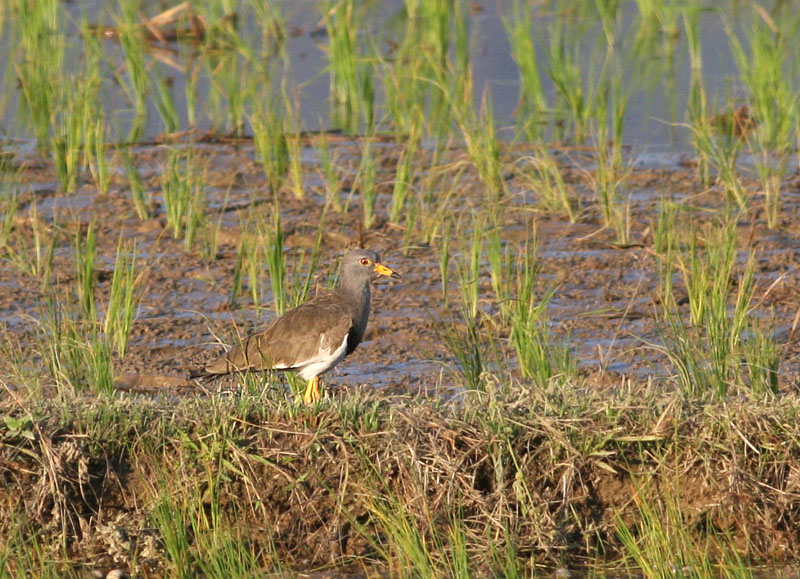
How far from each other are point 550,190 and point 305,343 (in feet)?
9.49

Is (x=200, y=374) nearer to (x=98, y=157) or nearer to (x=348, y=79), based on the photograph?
(x=98, y=157)

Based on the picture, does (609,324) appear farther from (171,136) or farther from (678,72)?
(678,72)

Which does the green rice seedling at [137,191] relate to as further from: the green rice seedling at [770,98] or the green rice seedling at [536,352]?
the green rice seedling at [770,98]

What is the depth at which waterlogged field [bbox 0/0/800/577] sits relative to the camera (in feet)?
14.5

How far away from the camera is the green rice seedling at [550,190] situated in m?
7.79

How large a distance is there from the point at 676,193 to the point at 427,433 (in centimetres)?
421

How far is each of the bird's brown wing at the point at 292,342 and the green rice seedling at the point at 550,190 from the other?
8.10 feet

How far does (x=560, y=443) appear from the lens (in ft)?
14.7

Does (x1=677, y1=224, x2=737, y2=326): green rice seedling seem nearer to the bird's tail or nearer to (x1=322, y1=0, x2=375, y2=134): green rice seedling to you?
the bird's tail

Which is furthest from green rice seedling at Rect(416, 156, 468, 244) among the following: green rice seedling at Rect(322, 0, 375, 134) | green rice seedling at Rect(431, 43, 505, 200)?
green rice seedling at Rect(322, 0, 375, 134)

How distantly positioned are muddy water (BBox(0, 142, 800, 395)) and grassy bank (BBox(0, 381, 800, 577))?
78 cm

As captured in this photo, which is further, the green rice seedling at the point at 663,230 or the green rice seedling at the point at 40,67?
the green rice seedling at the point at 40,67

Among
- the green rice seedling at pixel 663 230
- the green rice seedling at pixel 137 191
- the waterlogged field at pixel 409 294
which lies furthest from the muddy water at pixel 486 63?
the green rice seedling at pixel 663 230

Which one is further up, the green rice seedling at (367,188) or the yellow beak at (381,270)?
the yellow beak at (381,270)
